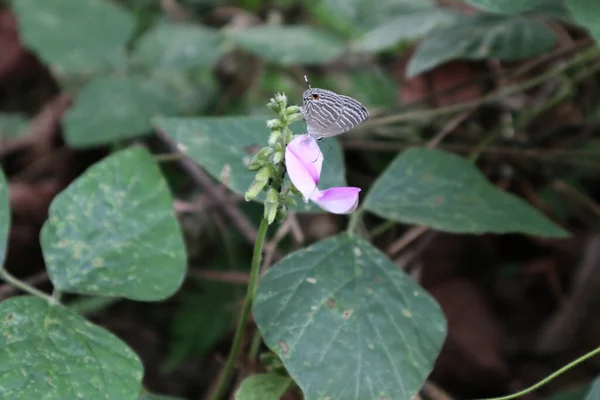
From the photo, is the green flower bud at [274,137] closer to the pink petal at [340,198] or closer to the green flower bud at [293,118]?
the green flower bud at [293,118]

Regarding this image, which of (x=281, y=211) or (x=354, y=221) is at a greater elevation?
(x=281, y=211)

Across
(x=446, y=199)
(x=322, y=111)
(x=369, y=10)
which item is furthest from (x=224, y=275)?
(x=369, y=10)

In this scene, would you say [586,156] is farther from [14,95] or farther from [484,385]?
[14,95]

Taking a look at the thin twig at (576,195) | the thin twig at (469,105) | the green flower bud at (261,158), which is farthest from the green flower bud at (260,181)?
the thin twig at (576,195)

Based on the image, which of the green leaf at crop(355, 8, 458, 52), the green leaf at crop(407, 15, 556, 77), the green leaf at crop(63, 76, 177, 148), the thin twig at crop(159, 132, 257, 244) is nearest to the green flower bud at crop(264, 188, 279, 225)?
the thin twig at crop(159, 132, 257, 244)

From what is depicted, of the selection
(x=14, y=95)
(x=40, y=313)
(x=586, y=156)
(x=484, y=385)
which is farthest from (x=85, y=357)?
(x=14, y=95)

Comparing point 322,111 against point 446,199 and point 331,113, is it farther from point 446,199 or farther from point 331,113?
point 446,199

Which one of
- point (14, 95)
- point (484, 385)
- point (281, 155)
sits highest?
point (281, 155)
